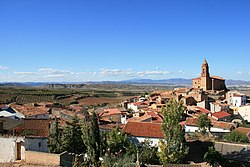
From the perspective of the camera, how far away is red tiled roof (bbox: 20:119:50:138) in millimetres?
20906

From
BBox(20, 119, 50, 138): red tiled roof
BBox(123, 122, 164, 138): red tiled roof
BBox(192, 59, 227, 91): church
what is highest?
BBox(192, 59, 227, 91): church

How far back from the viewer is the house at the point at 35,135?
777 inches

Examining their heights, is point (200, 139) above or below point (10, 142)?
below

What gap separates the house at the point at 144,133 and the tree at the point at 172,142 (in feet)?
9.08

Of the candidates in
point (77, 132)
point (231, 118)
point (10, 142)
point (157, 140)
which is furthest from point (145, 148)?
point (231, 118)

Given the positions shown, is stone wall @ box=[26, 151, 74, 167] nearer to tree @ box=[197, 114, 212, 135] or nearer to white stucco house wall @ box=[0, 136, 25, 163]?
white stucco house wall @ box=[0, 136, 25, 163]

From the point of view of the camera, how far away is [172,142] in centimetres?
2591

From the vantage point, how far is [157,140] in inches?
1144

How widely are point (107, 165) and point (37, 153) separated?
178 inches

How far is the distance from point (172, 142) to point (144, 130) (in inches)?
198

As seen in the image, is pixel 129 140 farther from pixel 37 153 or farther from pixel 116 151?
pixel 37 153

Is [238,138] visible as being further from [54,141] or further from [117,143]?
[54,141]

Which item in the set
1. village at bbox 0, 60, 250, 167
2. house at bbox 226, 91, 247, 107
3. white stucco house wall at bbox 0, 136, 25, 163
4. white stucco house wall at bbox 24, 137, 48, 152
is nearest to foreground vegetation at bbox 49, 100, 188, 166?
village at bbox 0, 60, 250, 167

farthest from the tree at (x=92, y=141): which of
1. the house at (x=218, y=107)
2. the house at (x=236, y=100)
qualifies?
the house at (x=236, y=100)
